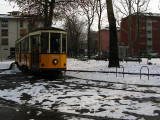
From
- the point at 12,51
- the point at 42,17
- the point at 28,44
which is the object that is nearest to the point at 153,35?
the point at 12,51

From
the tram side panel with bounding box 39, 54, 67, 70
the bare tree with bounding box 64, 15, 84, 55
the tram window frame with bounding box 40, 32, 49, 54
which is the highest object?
the bare tree with bounding box 64, 15, 84, 55

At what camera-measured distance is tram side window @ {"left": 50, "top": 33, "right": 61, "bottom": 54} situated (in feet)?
43.1

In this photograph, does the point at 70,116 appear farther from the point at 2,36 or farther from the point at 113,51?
the point at 2,36

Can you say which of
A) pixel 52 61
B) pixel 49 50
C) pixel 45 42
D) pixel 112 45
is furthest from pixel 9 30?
pixel 52 61

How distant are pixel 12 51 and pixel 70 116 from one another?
205ft

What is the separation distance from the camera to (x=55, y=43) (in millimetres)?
13234

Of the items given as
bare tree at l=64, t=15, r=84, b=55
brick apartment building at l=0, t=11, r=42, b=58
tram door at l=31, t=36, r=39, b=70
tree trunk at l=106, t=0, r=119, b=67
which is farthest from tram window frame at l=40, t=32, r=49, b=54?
brick apartment building at l=0, t=11, r=42, b=58

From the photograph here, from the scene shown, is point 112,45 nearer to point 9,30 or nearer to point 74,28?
point 74,28

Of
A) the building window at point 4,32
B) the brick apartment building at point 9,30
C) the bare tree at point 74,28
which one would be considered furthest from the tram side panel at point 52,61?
the building window at point 4,32

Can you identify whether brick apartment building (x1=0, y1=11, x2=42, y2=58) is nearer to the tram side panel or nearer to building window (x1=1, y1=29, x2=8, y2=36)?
building window (x1=1, y1=29, x2=8, y2=36)

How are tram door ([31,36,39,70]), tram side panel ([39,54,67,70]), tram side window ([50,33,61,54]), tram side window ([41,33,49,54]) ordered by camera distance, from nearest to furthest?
tram side panel ([39,54,67,70]) → tram side window ([41,33,49,54]) → tram side window ([50,33,61,54]) → tram door ([31,36,39,70])

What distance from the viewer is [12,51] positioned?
210ft

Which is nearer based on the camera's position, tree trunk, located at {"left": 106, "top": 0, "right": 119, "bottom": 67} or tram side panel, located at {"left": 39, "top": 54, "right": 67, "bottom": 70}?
tram side panel, located at {"left": 39, "top": 54, "right": 67, "bottom": 70}

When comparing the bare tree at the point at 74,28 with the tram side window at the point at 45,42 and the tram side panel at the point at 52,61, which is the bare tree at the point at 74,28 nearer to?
the tram side window at the point at 45,42
